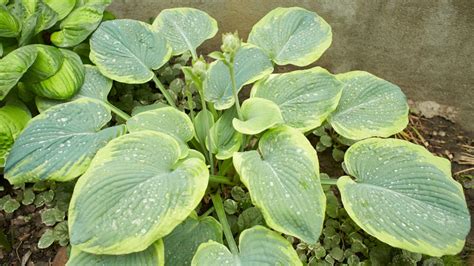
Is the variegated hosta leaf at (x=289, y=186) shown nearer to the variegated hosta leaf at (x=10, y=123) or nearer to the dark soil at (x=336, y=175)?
the dark soil at (x=336, y=175)

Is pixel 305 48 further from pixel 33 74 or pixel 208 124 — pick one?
pixel 33 74

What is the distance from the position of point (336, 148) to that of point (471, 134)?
0.54 m

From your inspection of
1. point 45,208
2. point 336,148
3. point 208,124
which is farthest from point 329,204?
point 45,208

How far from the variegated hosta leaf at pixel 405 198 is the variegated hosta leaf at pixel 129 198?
419 mm

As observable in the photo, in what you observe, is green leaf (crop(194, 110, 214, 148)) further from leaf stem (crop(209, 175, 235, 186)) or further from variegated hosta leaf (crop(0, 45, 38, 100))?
variegated hosta leaf (crop(0, 45, 38, 100))

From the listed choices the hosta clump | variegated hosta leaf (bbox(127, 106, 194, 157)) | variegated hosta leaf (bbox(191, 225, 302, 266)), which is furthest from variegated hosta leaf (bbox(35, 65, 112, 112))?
variegated hosta leaf (bbox(191, 225, 302, 266))

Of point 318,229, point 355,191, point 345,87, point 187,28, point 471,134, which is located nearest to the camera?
point 318,229

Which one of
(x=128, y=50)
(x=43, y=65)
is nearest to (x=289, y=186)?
(x=128, y=50)

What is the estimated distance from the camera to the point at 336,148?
1.77 m

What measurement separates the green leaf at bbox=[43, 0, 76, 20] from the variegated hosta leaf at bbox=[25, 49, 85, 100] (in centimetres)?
15

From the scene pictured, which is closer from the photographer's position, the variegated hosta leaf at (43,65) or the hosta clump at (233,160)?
the hosta clump at (233,160)

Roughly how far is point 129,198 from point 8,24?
75 centimetres

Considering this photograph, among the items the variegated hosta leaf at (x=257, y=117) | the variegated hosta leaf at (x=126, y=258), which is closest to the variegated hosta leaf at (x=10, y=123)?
the variegated hosta leaf at (x=126, y=258)

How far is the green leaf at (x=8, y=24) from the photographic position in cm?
151
